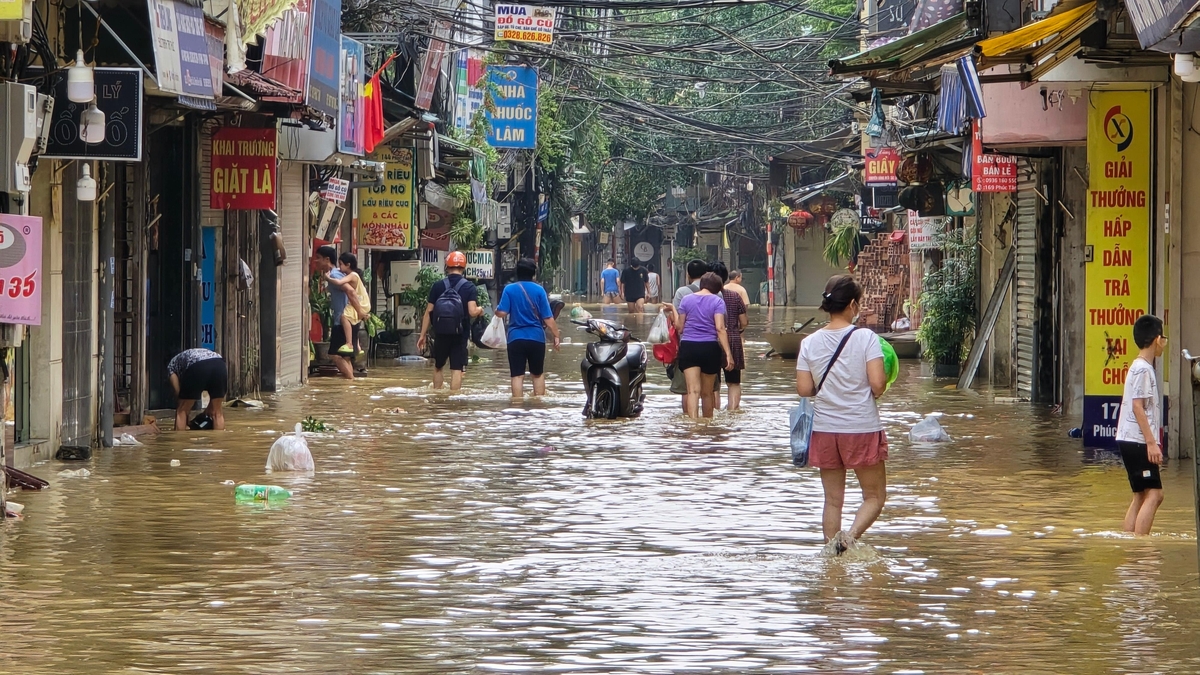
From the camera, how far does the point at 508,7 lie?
2769 centimetres

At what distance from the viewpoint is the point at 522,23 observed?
90.5ft

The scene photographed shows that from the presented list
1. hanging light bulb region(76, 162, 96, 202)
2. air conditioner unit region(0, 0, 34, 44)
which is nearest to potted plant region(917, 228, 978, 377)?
hanging light bulb region(76, 162, 96, 202)

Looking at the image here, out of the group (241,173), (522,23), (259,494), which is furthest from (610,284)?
(259,494)

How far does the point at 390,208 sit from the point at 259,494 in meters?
16.9

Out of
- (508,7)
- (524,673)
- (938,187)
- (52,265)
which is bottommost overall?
(524,673)

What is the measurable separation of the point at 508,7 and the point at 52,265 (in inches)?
598

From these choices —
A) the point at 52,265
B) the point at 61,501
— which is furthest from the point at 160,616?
the point at 52,265

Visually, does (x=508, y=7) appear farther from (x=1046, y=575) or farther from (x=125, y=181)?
(x=1046, y=575)

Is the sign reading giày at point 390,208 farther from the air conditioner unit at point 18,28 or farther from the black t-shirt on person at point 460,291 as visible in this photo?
the air conditioner unit at point 18,28

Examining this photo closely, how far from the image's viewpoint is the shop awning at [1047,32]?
12906 mm

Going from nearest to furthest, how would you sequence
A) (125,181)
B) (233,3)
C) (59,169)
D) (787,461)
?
(59,169), (787,461), (233,3), (125,181)

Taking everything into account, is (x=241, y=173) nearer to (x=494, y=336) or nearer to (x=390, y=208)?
(x=494, y=336)

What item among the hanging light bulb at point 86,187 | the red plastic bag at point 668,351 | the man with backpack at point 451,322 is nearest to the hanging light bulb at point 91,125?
the hanging light bulb at point 86,187

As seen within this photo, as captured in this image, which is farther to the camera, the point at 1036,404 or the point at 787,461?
the point at 1036,404
